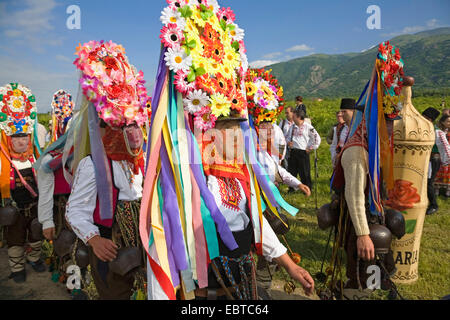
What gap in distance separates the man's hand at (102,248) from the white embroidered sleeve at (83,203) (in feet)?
0.13

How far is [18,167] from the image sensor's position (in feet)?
14.0

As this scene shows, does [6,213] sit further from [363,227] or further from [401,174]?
[401,174]

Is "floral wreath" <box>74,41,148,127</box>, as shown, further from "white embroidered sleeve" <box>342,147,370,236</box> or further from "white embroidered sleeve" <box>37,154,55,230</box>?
"white embroidered sleeve" <box>342,147,370,236</box>

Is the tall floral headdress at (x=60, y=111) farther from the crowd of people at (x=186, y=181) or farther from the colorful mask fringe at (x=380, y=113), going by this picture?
the colorful mask fringe at (x=380, y=113)

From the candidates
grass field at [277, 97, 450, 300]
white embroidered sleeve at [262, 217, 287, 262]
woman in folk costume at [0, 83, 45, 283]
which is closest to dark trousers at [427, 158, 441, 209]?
grass field at [277, 97, 450, 300]

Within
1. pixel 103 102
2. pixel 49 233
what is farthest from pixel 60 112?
pixel 103 102

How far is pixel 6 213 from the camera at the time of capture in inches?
153

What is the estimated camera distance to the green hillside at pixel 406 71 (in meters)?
89.2

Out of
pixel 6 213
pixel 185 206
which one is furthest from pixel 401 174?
pixel 6 213

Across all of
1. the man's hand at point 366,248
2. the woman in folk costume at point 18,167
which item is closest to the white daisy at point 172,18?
the man's hand at point 366,248

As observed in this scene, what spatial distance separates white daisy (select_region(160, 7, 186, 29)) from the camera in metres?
1.77

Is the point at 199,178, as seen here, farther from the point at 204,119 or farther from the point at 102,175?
the point at 102,175

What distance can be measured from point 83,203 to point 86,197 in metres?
0.05

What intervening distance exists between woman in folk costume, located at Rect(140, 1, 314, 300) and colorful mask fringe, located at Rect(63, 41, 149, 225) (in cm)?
61
